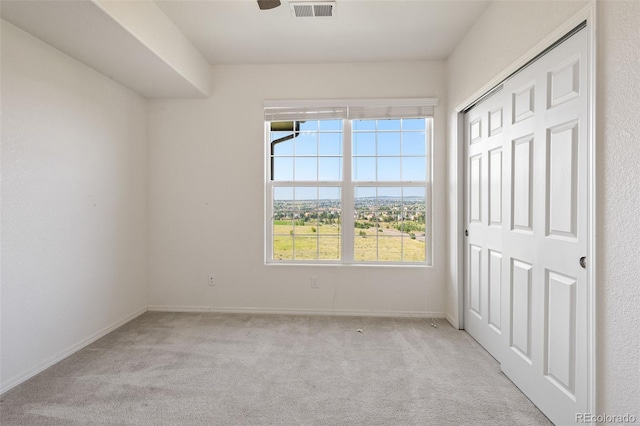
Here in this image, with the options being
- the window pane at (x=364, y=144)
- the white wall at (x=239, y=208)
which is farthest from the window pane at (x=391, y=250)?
the window pane at (x=364, y=144)

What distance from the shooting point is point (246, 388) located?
2188mm

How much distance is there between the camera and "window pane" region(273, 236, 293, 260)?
3.79m

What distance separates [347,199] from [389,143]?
0.77 meters

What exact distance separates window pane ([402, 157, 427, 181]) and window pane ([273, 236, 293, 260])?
1474 millimetres

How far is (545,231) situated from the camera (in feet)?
6.25

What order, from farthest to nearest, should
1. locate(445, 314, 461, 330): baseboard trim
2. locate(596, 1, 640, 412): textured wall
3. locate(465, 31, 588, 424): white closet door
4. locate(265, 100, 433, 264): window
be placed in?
1. locate(265, 100, 433, 264): window
2. locate(445, 314, 461, 330): baseboard trim
3. locate(465, 31, 588, 424): white closet door
4. locate(596, 1, 640, 412): textured wall

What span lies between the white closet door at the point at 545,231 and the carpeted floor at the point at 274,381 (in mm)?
264

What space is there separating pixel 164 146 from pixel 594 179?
3.77m

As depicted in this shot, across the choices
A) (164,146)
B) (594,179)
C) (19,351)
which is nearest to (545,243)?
(594,179)

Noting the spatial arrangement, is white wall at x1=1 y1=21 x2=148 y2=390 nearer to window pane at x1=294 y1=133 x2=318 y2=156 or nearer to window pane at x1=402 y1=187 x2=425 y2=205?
window pane at x1=294 y1=133 x2=318 y2=156

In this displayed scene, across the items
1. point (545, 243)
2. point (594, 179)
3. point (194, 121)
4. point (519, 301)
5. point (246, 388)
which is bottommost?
point (246, 388)

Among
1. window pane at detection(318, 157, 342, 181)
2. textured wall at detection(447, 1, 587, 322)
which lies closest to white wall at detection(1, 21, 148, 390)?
window pane at detection(318, 157, 342, 181)

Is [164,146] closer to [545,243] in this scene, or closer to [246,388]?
[246,388]

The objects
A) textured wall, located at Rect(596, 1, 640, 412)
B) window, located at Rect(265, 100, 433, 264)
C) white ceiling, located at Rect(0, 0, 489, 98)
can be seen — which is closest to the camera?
textured wall, located at Rect(596, 1, 640, 412)
